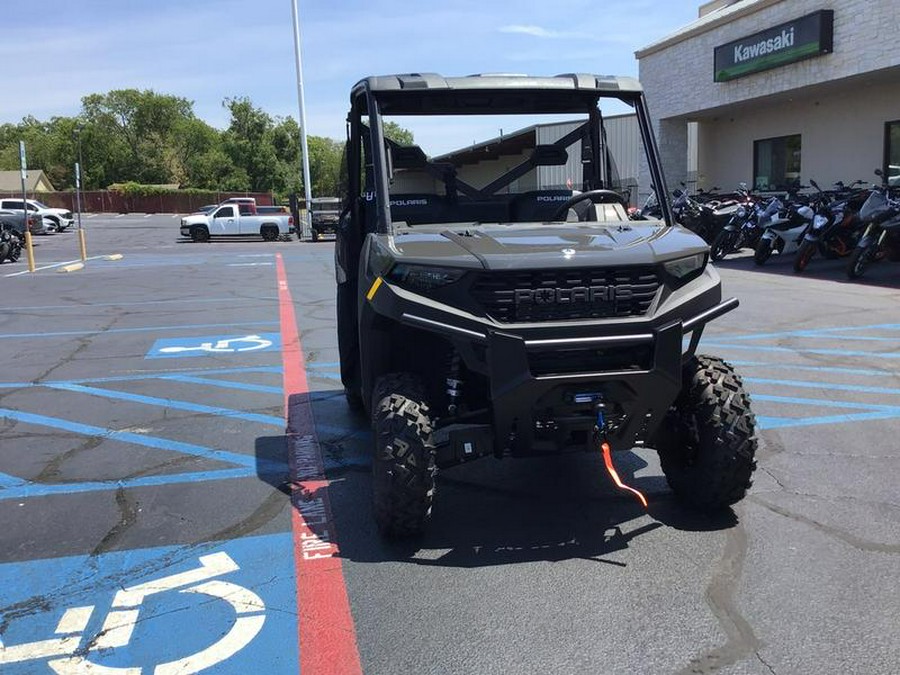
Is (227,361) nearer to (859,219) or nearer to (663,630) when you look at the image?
Result: (663,630)

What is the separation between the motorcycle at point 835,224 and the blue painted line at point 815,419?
378 inches

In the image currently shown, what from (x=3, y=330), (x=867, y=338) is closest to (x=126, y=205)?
(x=3, y=330)

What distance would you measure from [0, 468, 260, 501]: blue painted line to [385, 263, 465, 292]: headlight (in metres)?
2.03

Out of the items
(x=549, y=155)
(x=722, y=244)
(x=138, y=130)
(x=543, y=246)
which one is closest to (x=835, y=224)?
(x=722, y=244)

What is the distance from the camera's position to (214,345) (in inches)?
380

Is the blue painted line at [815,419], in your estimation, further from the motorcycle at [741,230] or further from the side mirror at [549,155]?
the motorcycle at [741,230]

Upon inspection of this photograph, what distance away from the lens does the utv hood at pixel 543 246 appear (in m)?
3.65

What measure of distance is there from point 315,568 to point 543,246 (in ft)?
6.12

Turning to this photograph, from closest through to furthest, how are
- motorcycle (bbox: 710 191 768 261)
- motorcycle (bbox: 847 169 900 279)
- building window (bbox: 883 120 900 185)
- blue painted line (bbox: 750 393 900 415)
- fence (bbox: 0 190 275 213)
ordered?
1. blue painted line (bbox: 750 393 900 415)
2. motorcycle (bbox: 847 169 900 279)
3. motorcycle (bbox: 710 191 768 261)
4. building window (bbox: 883 120 900 185)
5. fence (bbox: 0 190 275 213)

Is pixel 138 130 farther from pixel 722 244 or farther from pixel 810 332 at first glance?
pixel 810 332

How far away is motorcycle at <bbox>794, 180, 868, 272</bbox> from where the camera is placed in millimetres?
14820

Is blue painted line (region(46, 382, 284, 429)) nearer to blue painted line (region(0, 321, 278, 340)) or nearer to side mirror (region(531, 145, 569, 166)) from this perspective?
side mirror (region(531, 145, 569, 166))

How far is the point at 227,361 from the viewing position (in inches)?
341

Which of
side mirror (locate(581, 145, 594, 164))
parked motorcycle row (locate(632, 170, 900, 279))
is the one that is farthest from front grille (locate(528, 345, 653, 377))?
parked motorcycle row (locate(632, 170, 900, 279))
